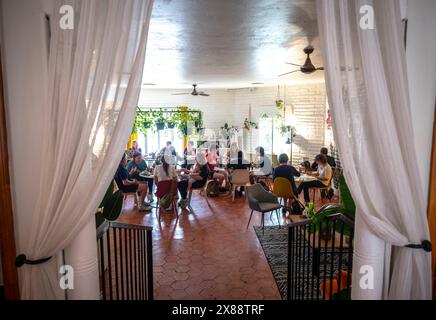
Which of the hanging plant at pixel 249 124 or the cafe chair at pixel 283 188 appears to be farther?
the hanging plant at pixel 249 124

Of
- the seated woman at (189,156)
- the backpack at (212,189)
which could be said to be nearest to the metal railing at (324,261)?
the backpack at (212,189)

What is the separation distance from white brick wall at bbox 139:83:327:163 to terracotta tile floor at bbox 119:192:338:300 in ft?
11.9

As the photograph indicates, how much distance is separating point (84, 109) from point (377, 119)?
5.09ft

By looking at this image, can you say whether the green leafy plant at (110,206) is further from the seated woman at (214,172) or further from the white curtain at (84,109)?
the seated woman at (214,172)

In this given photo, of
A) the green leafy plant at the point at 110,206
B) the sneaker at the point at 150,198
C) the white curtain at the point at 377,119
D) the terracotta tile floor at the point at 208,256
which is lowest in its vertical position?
the terracotta tile floor at the point at 208,256

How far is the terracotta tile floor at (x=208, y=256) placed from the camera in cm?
323

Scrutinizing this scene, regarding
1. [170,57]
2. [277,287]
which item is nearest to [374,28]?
[277,287]

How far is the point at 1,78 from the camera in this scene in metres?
1.67

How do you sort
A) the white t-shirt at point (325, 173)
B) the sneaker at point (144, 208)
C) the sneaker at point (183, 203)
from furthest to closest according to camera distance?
the sneaker at point (183, 203)
the sneaker at point (144, 208)
the white t-shirt at point (325, 173)

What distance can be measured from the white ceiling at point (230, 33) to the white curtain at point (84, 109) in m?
0.90

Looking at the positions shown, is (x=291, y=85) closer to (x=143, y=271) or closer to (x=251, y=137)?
(x=251, y=137)

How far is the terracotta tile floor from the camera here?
10.6ft

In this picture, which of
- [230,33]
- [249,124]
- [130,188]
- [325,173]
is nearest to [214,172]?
[130,188]

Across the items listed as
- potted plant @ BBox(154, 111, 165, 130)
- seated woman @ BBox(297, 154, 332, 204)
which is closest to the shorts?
seated woman @ BBox(297, 154, 332, 204)
